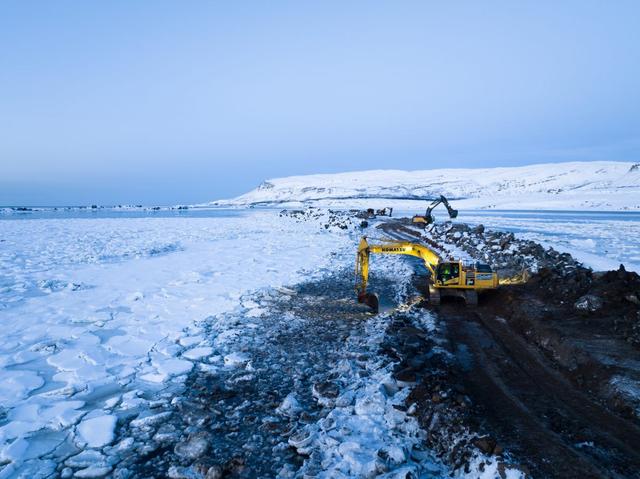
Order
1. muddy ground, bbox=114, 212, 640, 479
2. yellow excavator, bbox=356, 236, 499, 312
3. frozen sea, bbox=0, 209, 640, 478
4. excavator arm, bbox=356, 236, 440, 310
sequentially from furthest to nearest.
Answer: excavator arm, bbox=356, 236, 440, 310, yellow excavator, bbox=356, 236, 499, 312, frozen sea, bbox=0, 209, 640, 478, muddy ground, bbox=114, 212, 640, 479

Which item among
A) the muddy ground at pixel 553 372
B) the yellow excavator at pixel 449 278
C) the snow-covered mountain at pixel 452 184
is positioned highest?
the snow-covered mountain at pixel 452 184

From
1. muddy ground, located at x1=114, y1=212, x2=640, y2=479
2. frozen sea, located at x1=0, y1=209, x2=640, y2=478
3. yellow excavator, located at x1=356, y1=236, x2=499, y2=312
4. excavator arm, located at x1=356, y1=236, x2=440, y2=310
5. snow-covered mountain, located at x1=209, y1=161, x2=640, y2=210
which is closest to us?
muddy ground, located at x1=114, y1=212, x2=640, y2=479

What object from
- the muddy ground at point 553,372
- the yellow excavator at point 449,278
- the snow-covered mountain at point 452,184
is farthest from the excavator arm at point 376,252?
the snow-covered mountain at point 452,184

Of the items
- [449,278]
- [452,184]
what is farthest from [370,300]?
[452,184]

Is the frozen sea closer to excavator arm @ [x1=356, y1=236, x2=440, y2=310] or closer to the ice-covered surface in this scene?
the ice-covered surface

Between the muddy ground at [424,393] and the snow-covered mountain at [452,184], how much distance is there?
251 feet

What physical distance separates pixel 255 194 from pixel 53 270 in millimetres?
186452

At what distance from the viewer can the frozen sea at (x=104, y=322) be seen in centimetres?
518

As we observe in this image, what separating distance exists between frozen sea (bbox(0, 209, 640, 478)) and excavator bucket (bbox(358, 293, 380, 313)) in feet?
9.15

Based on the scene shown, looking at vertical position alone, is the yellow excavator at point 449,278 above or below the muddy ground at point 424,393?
above

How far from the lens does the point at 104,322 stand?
29.7ft

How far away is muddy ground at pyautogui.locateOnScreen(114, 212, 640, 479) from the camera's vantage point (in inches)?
177

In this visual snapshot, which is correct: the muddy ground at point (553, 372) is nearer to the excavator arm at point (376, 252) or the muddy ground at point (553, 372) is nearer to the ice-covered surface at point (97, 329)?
the excavator arm at point (376, 252)

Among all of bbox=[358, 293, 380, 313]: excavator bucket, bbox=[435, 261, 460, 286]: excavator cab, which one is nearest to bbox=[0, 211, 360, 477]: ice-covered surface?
bbox=[358, 293, 380, 313]: excavator bucket
